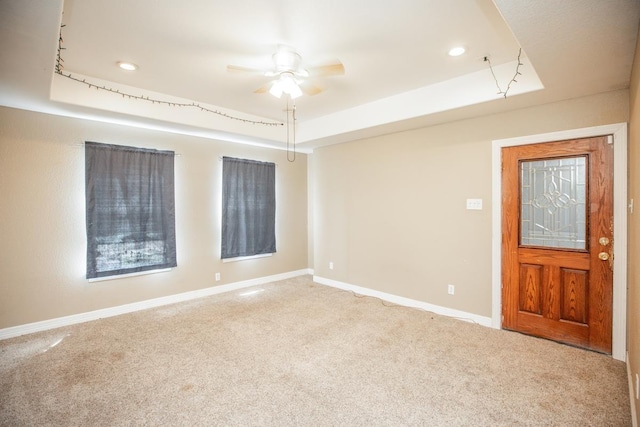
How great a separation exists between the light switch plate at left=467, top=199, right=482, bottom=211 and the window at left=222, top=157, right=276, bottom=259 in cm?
314

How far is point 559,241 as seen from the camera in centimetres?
301

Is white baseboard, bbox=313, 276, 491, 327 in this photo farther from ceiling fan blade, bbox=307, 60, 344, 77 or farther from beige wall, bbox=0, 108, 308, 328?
ceiling fan blade, bbox=307, 60, 344, 77

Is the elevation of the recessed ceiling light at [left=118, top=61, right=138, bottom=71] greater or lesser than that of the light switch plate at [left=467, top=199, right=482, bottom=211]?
greater

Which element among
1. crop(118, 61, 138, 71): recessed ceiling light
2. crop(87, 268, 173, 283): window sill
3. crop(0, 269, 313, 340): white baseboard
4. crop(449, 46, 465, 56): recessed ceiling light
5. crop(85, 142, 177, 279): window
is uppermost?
crop(118, 61, 138, 71): recessed ceiling light

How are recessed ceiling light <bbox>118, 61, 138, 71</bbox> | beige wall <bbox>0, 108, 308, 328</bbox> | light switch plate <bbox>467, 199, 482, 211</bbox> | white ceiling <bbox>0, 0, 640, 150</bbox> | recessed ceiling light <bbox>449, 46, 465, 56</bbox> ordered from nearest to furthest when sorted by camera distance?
white ceiling <bbox>0, 0, 640, 150</bbox>
recessed ceiling light <bbox>449, 46, 465, 56</bbox>
recessed ceiling light <bbox>118, 61, 138, 71</bbox>
beige wall <bbox>0, 108, 308, 328</bbox>
light switch plate <bbox>467, 199, 482, 211</bbox>

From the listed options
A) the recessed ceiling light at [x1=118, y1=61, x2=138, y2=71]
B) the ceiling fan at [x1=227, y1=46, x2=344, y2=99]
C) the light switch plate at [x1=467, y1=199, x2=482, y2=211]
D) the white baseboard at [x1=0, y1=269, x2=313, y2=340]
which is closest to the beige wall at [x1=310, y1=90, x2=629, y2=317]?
the light switch plate at [x1=467, y1=199, x2=482, y2=211]

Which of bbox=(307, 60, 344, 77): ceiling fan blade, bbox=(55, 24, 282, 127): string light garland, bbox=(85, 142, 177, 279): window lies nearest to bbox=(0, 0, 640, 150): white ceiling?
bbox=(55, 24, 282, 127): string light garland

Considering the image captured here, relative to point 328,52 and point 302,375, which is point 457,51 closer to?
point 328,52

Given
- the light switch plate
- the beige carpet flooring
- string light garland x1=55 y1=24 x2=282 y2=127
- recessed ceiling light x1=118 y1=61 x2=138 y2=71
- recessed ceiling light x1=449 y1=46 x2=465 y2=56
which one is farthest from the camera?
the light switch plate

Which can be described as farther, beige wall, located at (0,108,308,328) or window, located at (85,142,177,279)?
window, located at (85,142,177,279)

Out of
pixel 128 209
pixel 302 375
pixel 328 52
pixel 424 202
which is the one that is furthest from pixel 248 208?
pixel 302 375

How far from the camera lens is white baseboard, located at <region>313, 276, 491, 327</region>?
3518mm

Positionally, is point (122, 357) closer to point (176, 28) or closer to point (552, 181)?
point (176, 28)

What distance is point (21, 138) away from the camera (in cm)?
322
